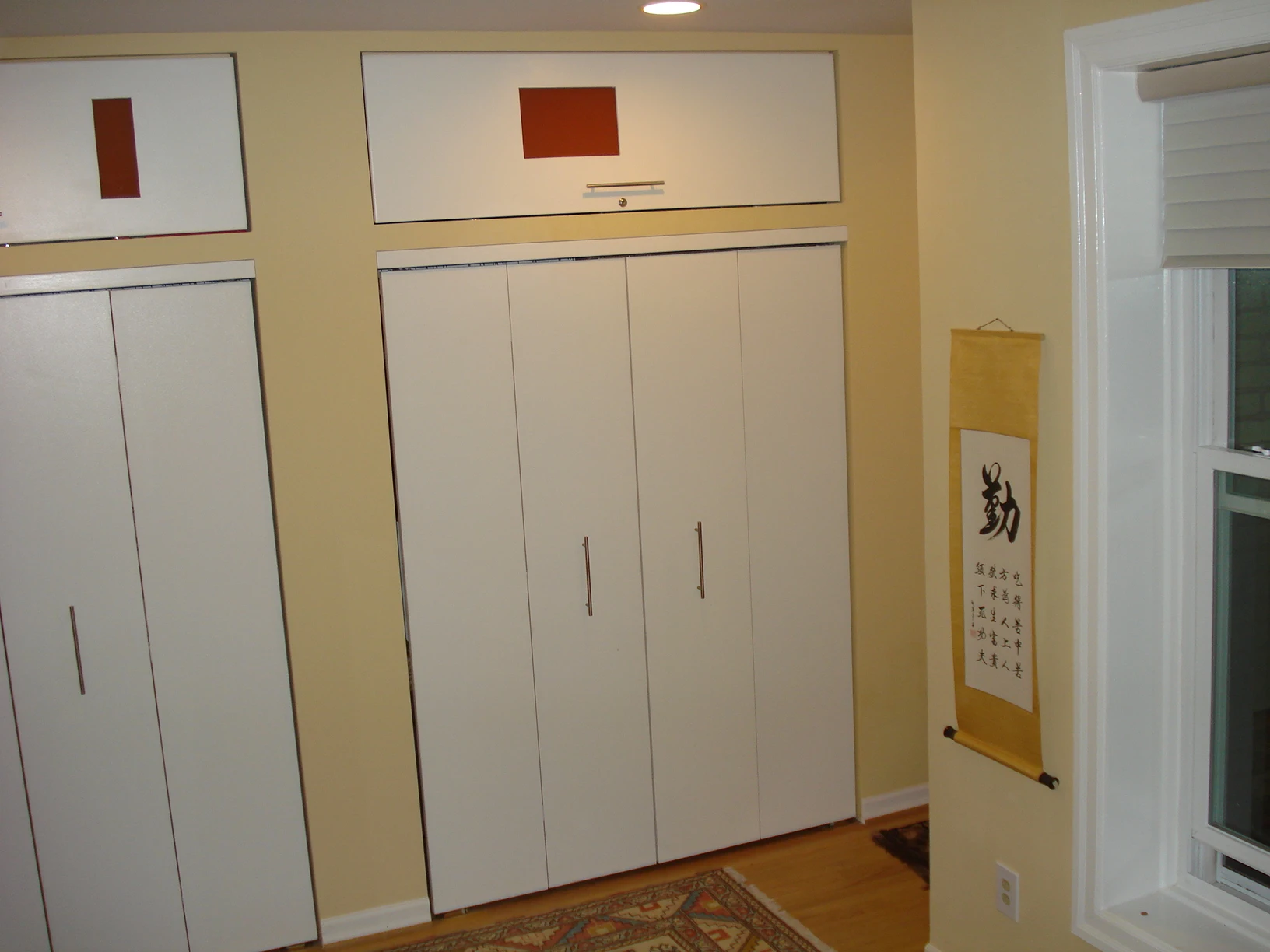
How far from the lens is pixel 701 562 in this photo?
12.2ft

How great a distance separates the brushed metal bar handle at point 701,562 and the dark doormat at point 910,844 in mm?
1086

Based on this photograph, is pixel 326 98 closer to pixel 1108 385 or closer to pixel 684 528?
pixel 684 528

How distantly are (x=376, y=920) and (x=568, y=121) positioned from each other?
8.47ft

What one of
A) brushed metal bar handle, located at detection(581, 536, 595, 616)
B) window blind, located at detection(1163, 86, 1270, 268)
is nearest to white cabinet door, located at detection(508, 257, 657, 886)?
brushed metal bar handle, located at detection(581, 536, 595, 616)

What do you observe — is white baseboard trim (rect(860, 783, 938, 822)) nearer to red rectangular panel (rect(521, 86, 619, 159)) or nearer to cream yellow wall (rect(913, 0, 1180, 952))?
cream yellow wall (rect(913, 0, 1180, 952))

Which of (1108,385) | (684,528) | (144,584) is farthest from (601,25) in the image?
(144,584)

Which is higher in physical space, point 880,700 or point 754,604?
point 754,604

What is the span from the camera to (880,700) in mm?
3998

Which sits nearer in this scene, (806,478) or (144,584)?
(144,584)

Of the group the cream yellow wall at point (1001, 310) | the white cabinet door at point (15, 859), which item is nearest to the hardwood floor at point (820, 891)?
the cream yellow wall at point (1001, 310)

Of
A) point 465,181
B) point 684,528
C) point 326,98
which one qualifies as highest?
point 326,98

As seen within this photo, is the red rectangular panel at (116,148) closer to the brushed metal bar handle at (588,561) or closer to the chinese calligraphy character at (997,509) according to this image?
the brushed metal bar handle at (588,561)

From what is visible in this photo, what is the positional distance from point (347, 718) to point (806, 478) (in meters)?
1.70

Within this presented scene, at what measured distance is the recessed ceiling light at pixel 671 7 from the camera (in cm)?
302
